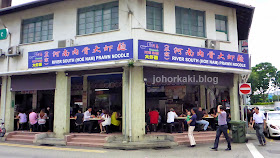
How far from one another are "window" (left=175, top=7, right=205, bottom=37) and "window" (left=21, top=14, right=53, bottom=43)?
24.3 feet

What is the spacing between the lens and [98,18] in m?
12.0

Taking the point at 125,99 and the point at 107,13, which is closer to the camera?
the point at 125,99

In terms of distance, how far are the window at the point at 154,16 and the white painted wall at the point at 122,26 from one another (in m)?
0.27

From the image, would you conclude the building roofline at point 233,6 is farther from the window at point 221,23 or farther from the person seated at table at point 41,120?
the person seated at table at point 41,120

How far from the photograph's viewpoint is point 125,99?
1080 cm

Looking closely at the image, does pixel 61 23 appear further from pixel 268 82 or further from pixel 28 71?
pixel 268 82

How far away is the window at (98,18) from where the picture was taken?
38.3 feet

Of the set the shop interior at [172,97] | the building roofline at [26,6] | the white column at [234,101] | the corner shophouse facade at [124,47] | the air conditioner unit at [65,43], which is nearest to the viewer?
the corner shophouse facade at [124,47]

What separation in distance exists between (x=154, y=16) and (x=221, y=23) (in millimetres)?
4556

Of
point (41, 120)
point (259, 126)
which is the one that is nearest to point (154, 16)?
point (259, 126)

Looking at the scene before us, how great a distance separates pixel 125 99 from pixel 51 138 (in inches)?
187

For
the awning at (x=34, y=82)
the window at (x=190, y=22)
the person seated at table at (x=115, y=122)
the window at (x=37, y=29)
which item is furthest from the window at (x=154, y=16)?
the awning at (x=34, y=82)

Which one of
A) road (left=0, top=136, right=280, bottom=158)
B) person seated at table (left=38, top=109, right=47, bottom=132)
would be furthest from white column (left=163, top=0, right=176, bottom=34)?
person seated at table (left=38, top=109, right=47, bottom=132)

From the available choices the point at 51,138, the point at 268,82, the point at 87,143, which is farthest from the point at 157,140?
the point at 268,82
